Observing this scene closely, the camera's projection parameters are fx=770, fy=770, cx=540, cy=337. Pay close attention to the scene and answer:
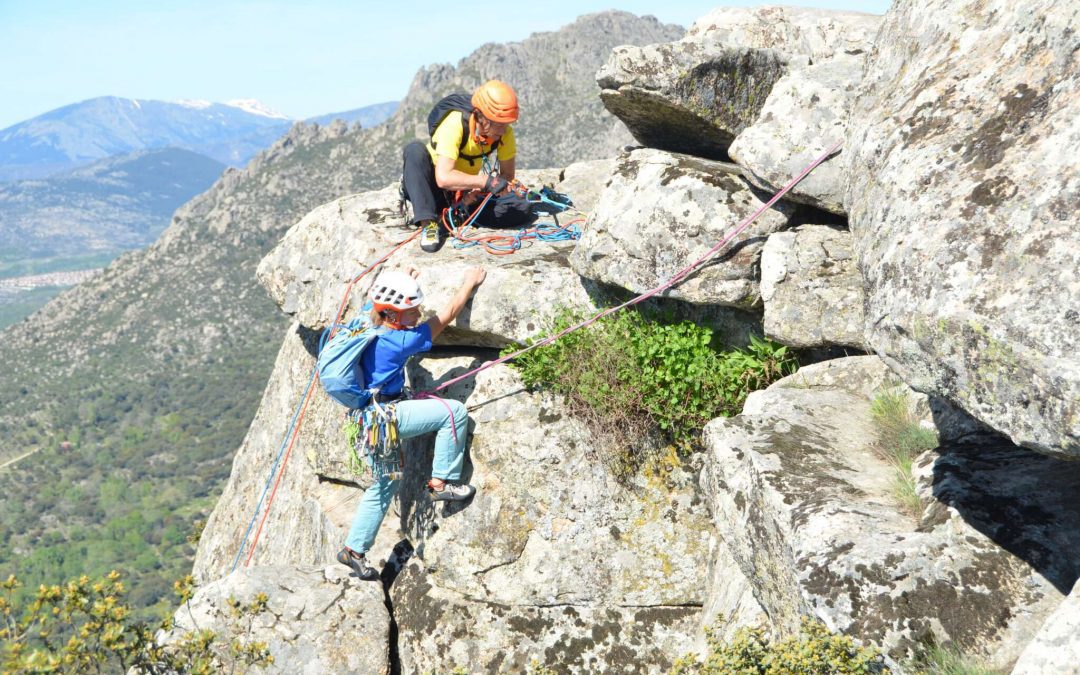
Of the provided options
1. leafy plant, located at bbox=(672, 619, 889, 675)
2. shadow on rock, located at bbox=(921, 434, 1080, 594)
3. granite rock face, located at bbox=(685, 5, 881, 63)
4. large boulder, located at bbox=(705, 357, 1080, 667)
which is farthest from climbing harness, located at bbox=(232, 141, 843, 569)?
leafy plant, located at bbox=(672, 619, 889, 675)

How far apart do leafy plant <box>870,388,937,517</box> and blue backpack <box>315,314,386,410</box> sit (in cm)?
531

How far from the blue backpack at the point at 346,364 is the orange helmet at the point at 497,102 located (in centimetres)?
396

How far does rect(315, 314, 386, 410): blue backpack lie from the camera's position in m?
8.38

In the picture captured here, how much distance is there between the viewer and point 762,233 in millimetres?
9109

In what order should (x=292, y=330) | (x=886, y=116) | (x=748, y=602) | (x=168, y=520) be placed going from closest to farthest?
(x=886, y=116), (x=748, y=602), (x=292, y=330), (x=168, y=520)

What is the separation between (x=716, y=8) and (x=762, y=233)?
6246mm

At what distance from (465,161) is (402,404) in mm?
4720

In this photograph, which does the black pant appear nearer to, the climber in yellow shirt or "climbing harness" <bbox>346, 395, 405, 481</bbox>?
the climber in yellow shirt

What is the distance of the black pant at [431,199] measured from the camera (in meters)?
11.9

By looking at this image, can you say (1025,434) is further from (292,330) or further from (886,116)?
(292,330)

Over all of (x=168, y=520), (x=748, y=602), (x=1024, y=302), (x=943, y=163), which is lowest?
(x=168, y=520)

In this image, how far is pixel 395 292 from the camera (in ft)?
28.1

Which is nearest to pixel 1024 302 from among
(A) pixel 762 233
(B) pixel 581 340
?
(A) pixel 762 233

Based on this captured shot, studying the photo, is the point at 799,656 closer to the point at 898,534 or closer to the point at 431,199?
the point at 898,534
